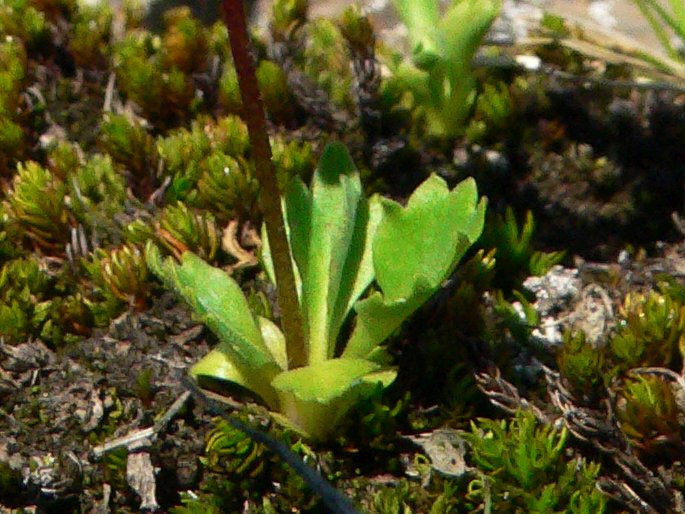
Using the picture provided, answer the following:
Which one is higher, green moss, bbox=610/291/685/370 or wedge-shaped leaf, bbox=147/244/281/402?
wedge-shaped leaf, bbox=147/244/281/402

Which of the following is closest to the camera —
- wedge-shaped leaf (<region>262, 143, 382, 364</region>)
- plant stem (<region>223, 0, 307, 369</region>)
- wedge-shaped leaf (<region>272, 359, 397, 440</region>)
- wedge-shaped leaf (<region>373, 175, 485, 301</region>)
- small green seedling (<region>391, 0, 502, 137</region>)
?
plant stem (<region>223, 0, 307, 369</region>)

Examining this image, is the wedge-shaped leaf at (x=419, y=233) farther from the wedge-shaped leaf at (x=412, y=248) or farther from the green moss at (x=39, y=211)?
the green moss at (x=39, y=211)

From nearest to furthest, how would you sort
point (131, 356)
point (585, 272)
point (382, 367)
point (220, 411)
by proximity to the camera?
point (220, 411) < point (382, 367) < point (131, 356) < point (585, 272)

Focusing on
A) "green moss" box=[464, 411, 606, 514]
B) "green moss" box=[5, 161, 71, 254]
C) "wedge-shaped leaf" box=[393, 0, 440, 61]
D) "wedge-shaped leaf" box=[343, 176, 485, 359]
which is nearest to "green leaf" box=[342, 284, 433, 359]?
"wedge-shaped leaf" box=[343, 176, 485, 359]

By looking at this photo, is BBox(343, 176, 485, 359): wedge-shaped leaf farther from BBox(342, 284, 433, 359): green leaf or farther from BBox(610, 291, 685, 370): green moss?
BBox(610, 291, 685, 370): green moss

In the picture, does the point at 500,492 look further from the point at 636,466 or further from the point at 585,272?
the point at 585,272

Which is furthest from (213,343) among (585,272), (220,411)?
(585,272)

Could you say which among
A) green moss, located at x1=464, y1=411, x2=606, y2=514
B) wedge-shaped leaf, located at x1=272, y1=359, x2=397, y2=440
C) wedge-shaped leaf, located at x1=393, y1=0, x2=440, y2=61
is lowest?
green moss, located at x1=464, y1=411, x2=606, y2=514
